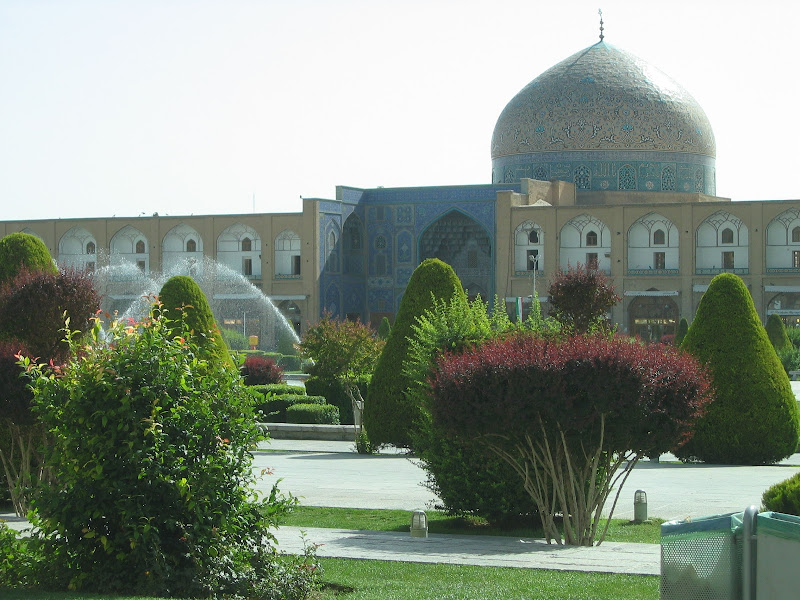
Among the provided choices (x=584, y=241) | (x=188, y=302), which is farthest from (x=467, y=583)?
(x=584, y=241)

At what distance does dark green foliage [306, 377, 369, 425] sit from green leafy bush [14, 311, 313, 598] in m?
13.2

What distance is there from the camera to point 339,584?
600cm

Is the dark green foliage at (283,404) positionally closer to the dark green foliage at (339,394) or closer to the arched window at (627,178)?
the dark green foliage at (339,394)

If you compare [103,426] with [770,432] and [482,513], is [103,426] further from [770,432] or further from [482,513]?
[770,432]

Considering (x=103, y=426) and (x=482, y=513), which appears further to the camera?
(x=482, y=513)

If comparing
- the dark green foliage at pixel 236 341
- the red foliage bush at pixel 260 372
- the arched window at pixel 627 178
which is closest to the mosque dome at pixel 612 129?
the arched window at pixel 627 178

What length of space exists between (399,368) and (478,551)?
7.24 meters

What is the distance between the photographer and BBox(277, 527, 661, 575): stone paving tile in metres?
6.50

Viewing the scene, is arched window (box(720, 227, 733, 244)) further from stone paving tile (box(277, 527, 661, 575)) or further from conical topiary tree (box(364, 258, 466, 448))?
stone paving tile (box(277, 527, 661, 575))

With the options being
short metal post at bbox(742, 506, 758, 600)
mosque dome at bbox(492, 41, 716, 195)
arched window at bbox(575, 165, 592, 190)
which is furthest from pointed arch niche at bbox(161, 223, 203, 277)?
short metal post at bbox(742, 506, 758, 600)

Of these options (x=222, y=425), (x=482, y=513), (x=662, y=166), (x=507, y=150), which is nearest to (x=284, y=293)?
(x=507, y=150)

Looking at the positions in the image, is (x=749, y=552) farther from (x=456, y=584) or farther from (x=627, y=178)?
(x=627, y=178)

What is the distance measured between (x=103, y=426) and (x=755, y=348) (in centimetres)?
894

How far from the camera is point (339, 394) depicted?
19.4 m
